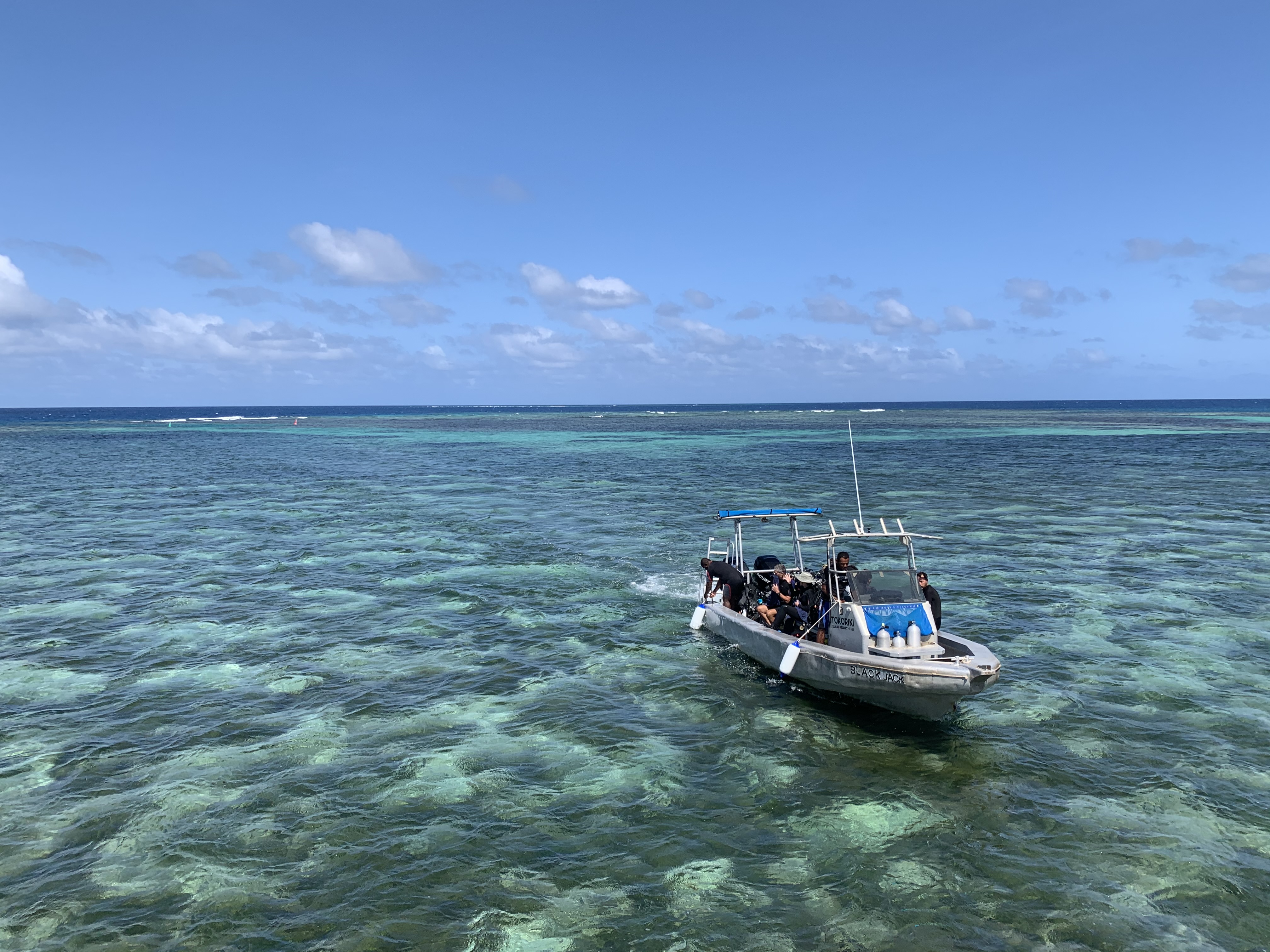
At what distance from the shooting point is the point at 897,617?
47.6ft

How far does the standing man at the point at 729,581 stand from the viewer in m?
18.8

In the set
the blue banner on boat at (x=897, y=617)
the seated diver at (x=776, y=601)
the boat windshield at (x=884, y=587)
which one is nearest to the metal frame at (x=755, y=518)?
the seated diver at (x=776, y=601)

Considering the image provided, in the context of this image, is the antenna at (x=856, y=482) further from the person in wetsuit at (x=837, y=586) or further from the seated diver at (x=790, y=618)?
the seated diver at (x=790, y=618)

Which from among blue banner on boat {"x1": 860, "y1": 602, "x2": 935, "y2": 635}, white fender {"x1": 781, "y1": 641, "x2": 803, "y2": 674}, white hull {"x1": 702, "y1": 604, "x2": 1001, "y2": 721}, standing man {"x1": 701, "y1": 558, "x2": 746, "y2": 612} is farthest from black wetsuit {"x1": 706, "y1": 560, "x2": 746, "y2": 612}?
blue banner on boat {"x1": 860, "y1": 602, "x2": 935, "y2": 635}

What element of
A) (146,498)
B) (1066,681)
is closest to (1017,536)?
(1066,681)

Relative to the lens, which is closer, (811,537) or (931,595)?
(931,595)

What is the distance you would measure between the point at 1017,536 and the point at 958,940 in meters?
25.6

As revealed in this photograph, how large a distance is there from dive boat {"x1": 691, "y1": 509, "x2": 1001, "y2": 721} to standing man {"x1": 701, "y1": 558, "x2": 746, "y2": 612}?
1388 mm

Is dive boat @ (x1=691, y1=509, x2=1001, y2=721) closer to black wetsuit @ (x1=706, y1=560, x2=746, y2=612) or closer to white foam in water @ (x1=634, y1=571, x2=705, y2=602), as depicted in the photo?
black wetsuit @ (x1=706, y1=560, x2=746, y2=612)

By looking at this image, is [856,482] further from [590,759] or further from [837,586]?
[590,759]

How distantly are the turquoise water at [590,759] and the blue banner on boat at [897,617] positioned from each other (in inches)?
65.2

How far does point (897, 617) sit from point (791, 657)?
2163mm

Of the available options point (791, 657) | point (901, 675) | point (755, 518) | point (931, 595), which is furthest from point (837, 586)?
point (755, 518)

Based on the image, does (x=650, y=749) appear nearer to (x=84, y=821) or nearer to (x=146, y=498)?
(x=84, y=821)
